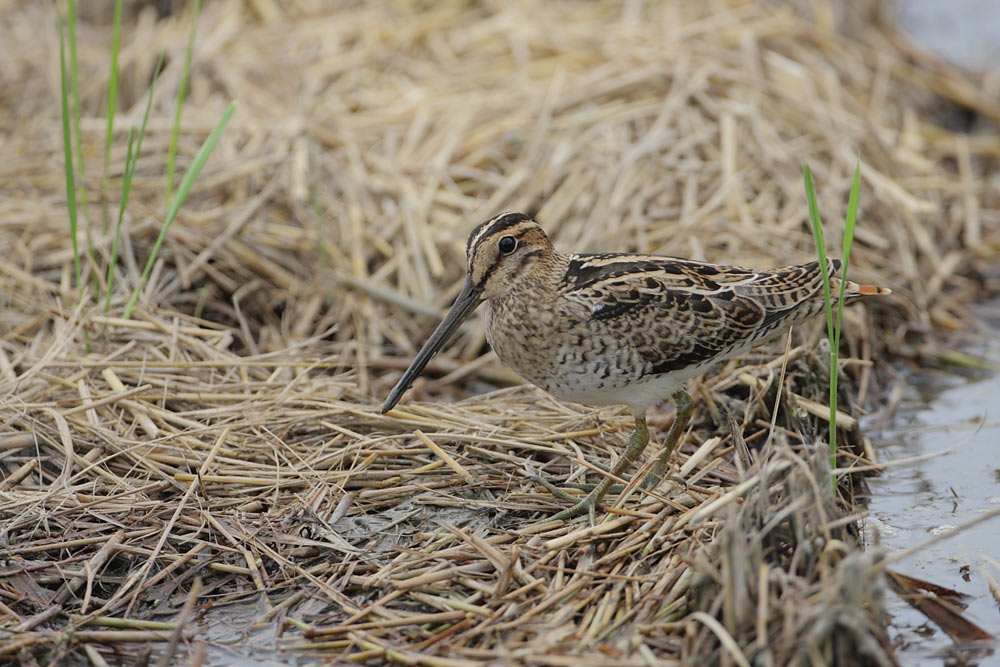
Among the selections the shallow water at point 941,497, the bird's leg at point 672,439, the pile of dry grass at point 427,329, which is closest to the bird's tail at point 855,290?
the pile of dry grass at point 427,329

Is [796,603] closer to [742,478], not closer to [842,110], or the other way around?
[742,478]

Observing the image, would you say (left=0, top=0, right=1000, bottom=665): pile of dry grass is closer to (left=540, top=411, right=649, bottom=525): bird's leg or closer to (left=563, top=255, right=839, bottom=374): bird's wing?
(left=540, top=411, right=649, bottom=525): bird's leg

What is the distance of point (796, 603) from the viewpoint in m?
3.34

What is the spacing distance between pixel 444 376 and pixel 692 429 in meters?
1.45

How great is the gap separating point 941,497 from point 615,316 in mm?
1570

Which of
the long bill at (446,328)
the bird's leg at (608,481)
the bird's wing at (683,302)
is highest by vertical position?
the bird's wing at (683,302)

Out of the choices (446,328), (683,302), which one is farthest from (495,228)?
(683,302)

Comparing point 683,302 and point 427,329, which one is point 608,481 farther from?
point 427,329

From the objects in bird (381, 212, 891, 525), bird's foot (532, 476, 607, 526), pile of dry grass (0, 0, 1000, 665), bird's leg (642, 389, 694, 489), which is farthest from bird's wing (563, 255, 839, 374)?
bird's foot (532, 476, 607, 526)

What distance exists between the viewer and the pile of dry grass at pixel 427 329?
3752mm

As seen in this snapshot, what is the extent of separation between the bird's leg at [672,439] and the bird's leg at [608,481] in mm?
87

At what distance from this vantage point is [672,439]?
4.71 metres

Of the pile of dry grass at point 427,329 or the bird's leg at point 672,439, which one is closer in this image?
the pile of dry grass at point 427,329

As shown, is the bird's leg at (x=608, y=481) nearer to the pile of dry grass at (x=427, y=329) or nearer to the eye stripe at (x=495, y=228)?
the pile of dry grass at (x=427, y=329)
